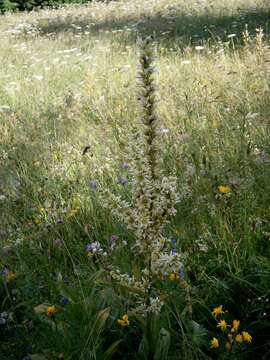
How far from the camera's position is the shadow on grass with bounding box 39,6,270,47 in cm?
874

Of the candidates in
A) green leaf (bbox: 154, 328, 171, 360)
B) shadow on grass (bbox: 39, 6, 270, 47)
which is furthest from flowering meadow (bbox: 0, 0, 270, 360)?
shadow on grass (bbox: 39, 6, 270, 47)

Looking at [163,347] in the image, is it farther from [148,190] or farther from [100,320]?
[148,190]

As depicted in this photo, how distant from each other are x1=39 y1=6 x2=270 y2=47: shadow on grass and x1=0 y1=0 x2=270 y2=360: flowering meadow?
→ 3.16 m

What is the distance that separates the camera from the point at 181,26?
400 inches

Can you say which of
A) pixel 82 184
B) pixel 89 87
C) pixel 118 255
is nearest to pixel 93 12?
pixel 89 87

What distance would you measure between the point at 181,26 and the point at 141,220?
366 inches

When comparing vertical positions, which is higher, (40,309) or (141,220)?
(141,220)

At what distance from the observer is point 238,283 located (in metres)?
2.19

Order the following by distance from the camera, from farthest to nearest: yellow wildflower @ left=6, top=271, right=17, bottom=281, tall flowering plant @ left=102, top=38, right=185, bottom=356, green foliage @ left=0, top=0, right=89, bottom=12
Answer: green foliage @ left=0, top=0, right=89, bottom=12 < yellow wildflower @ left=6, top=271, right=17, bottom=281 < tall flowering plant @ left=102, top=38, right=185, bottom=356

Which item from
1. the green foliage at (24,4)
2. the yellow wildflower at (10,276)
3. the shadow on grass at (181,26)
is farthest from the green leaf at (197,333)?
the green foliage at (24,4)

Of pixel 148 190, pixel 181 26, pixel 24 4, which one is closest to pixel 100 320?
pixel 148 190

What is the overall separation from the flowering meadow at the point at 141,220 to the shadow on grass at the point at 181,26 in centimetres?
316

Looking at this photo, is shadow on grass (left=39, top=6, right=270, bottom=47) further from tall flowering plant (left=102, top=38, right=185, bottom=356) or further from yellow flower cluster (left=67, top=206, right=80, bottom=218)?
tall flowering plant (left=102, top=38, right=185, bottom=356)

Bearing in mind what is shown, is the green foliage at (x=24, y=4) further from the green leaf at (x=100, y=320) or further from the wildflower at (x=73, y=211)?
the green leaf at (x=100, y=320)
